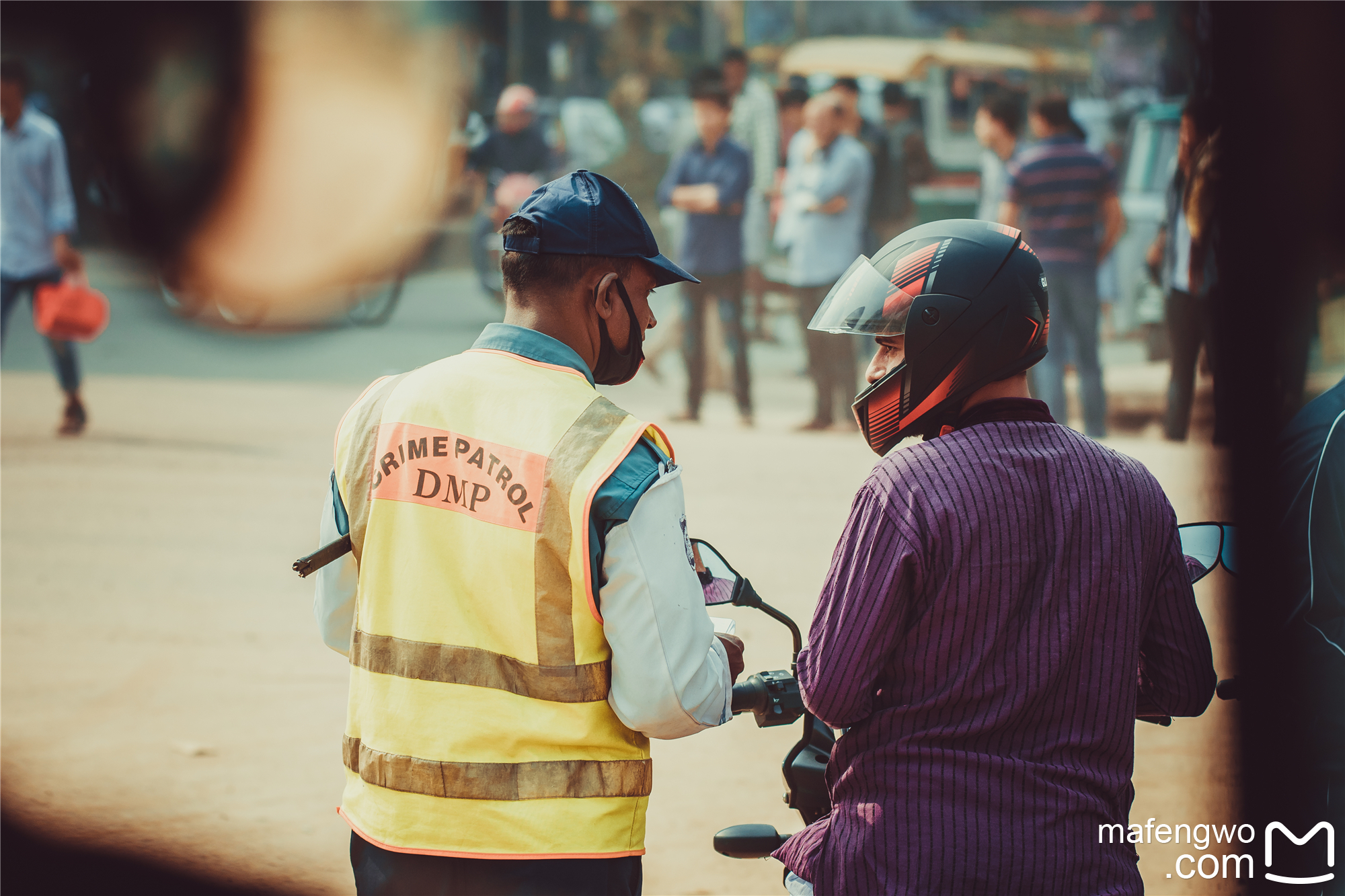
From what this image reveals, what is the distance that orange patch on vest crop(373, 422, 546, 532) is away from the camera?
186 cm

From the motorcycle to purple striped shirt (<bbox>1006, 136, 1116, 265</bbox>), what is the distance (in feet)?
19.9

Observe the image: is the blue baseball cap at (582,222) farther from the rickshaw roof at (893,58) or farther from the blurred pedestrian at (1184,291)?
the rickshaw roof at (893,58)

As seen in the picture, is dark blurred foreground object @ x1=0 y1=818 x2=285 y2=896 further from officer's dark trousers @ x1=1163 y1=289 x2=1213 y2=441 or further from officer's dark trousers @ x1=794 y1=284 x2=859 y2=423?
officer's dark trousers @ x1=1163 y1=289 x2=1213 y2=441

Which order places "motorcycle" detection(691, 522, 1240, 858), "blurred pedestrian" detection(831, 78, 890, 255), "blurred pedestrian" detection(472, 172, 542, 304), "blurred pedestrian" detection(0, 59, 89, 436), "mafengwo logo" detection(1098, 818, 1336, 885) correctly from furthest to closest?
"blurred pedestrian" detection(472, 172, 542, 304)
"blurred pedestrian" detection(831, 78, 890, 255)
"blurred pedestrian" detection(0, 59, 89, 436)
"mafengwo logo" detection(1098, 818, 1336, 885)
"motorcycle" detection(691, 522, 1240, 858)

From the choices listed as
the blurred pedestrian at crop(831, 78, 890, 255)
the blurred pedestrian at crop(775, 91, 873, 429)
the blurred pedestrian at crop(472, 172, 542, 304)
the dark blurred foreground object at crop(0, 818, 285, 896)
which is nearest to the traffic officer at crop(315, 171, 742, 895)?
the dark blurred foreground object at crop(0, 818, 285, 896)

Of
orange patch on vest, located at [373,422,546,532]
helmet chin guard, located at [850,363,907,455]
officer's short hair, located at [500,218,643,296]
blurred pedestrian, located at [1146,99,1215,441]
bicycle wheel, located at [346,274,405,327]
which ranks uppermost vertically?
officer's short hair, located at [500,218,643,296]

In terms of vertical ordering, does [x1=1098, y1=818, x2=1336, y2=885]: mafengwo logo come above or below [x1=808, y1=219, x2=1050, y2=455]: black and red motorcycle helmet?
below

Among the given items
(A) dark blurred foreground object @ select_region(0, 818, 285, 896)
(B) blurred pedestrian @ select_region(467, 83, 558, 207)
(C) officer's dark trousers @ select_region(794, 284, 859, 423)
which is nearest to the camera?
(A) dark blurred foreground object @ select_region(0, 818, 285, 896)

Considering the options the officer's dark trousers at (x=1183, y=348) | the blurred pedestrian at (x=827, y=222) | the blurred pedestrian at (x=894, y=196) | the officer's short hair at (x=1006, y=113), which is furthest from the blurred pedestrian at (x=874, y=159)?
the officer's dark trousers at (x=1183, y=348)

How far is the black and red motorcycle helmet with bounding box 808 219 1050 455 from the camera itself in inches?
74.0

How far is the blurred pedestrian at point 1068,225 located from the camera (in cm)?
784

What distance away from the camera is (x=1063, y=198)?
786 cm

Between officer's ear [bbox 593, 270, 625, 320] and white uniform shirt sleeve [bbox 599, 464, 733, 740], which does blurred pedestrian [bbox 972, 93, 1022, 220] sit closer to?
officer's ear [bbox 593, 270, 625, 320]

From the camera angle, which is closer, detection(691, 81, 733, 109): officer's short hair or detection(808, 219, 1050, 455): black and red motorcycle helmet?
detection(808, 219, 1050, 455): black and red motorcycle helmet
